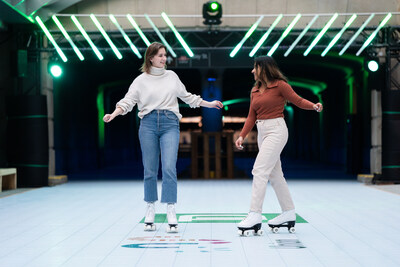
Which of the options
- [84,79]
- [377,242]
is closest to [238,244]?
[377,242]

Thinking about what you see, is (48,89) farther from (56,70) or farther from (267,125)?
(267,125)

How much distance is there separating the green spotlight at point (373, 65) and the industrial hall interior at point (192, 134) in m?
0.05

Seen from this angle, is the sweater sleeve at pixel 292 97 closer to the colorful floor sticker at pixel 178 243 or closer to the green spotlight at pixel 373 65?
the colorful floor sticker at pixel 178 243

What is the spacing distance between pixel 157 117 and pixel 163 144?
240 millimetres

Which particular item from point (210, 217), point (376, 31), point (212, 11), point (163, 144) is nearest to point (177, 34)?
point (212, 11)

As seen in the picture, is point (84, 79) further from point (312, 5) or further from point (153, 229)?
point (153, 229)

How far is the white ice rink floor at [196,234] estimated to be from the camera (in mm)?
3652

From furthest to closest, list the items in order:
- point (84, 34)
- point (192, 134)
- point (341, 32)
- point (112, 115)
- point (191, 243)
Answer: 1. point (192, 134)
2. point (84, 34)
3. point (341, 32)
4. point (112, 115)
5. point (191, 243)

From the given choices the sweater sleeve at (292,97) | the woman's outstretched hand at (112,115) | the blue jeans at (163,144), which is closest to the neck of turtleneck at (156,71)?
the blue jeans at (163,144)

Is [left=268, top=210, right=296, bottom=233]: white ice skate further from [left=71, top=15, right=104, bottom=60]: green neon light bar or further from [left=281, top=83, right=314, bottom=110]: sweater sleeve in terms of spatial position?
[left=71, top=15, right=104, bottom=60]: green neon light bar

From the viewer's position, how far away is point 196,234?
4.64 m

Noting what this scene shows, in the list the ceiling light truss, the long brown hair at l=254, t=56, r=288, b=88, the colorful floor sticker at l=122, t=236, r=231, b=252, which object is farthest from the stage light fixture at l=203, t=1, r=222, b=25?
the colorful floor sticker at l=122, t=236, r=231, b=252

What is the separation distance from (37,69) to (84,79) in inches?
243

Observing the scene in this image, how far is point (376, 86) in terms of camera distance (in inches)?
418
